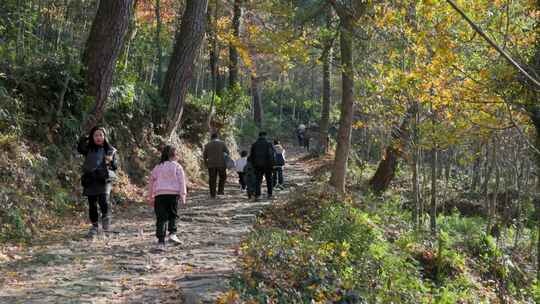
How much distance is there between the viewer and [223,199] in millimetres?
14148

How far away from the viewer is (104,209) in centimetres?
891

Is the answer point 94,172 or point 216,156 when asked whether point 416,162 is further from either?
point 94,172

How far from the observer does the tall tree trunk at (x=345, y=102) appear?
1331cm

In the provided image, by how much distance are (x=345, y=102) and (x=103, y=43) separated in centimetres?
595

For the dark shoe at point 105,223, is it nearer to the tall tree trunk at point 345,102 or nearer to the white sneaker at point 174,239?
the white sneaker at point 174,239

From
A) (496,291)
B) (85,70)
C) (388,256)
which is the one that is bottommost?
(496,291)

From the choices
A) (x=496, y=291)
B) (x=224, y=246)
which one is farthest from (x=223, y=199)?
(x=496, y=291)

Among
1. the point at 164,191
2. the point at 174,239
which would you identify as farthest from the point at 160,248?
the point at 164,191

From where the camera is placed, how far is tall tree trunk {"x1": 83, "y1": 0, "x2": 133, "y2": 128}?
39.1 feet

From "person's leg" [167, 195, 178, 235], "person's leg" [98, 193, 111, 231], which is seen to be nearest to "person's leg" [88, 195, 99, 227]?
"person's leg" [98, 193, 111, 231]

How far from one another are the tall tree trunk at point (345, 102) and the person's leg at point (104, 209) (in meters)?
6.59

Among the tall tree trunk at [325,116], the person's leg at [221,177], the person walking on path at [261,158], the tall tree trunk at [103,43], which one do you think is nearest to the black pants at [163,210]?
the tall tree trunk at [103,43]

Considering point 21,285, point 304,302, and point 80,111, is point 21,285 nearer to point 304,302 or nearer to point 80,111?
point 304,302

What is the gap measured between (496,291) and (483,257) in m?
2.67
